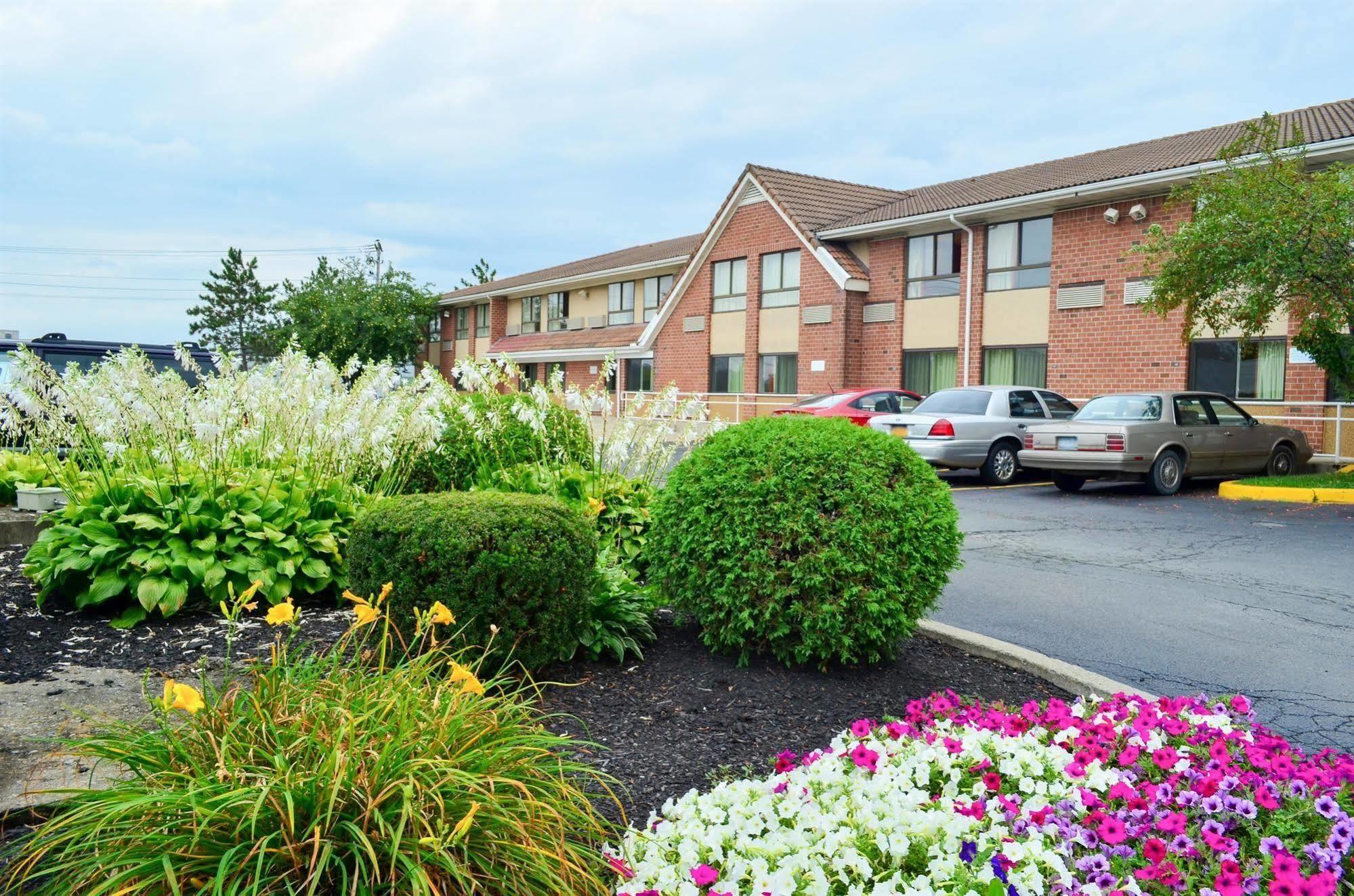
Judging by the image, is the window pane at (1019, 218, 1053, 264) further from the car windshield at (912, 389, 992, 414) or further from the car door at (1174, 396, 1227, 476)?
the car door at (1174, 396, 1227, 476)

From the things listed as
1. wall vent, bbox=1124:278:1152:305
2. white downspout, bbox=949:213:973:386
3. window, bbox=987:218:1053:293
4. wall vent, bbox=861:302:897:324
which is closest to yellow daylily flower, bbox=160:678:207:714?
wall vent, bbox=1124:278:1152:305

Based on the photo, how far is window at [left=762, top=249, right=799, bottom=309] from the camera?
2848cm

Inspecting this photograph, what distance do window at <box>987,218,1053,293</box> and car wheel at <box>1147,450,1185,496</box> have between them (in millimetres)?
8119

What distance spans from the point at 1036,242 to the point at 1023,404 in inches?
270

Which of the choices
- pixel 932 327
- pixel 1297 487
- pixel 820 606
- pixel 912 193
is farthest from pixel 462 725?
pixel 912 193

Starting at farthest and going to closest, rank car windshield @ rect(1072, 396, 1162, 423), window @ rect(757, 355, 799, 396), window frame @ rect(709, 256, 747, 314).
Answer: window frame @ rect(709, 256, 747, 314) → window @ rect(757, 355, 799, 396) → car windshield @ rect(1072, 396, 1162, 423)

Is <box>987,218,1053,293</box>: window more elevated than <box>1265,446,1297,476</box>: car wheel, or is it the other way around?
<box>987,218,1053,293</box>: window

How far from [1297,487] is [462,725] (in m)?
15.1

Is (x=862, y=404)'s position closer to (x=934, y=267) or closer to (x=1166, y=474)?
(x=1166, y=474)

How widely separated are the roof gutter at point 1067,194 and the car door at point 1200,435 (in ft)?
13.0

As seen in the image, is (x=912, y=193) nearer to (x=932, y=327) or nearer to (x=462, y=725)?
(x=932, y=327)

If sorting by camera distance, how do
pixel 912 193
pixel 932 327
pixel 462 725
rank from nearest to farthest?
pixel 462 725 → pixel 932 327 → pixel 912 193

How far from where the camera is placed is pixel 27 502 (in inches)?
289

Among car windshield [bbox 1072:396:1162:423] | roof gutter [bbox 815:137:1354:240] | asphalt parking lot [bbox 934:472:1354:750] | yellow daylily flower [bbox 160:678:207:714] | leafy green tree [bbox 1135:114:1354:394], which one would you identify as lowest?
asphalt parking lot [bbox 934:472:1354:750]
